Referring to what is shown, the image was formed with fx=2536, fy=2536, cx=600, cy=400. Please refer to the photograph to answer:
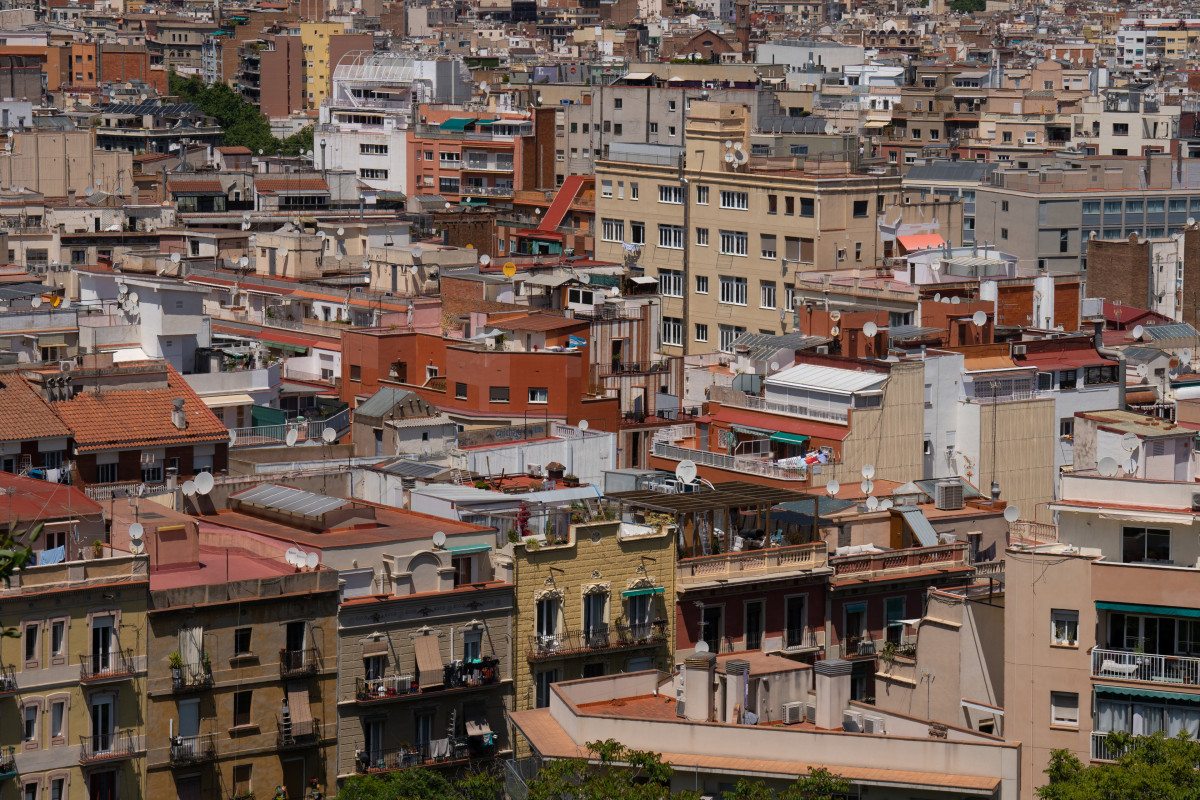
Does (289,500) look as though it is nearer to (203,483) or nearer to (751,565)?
(203,483)

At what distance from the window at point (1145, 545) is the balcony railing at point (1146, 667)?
172 centimetres

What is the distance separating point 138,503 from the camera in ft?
171

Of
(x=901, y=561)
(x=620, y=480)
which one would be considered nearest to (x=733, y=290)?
(x=620, y=480)

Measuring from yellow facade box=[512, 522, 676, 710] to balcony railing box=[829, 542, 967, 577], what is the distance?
13.8 feet

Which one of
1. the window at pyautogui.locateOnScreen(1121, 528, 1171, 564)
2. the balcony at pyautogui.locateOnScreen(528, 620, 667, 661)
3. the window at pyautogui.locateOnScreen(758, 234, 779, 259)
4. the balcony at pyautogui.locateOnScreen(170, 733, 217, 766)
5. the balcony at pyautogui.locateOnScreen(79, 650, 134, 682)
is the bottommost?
the balcony at pyautogui.locateOnScreen(170, 733, 217, 766)

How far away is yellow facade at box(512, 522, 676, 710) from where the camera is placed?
4959 cm

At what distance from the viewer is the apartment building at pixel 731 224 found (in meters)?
91.5

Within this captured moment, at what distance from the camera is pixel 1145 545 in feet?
143

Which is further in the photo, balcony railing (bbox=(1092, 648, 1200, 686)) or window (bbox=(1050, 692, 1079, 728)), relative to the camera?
window (bbox=(1050, 692, 1079, 728))

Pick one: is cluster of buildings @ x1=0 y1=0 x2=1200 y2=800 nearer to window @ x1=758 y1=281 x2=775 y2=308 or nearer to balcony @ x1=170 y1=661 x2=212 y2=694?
balcony @ x1=170 y1=661 x2=212 y2=694

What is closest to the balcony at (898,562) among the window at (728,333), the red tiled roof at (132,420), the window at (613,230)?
the red tiled roof at (132,420)

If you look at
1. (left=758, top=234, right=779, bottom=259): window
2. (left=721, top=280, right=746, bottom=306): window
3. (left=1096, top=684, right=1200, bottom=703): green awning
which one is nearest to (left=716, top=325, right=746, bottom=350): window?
(left=721, top=280, right=746, bottom=306): window

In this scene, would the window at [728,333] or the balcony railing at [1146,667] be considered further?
the window at [728,333]

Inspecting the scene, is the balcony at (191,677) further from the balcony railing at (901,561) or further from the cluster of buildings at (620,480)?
the balcony railing at (901,561)
